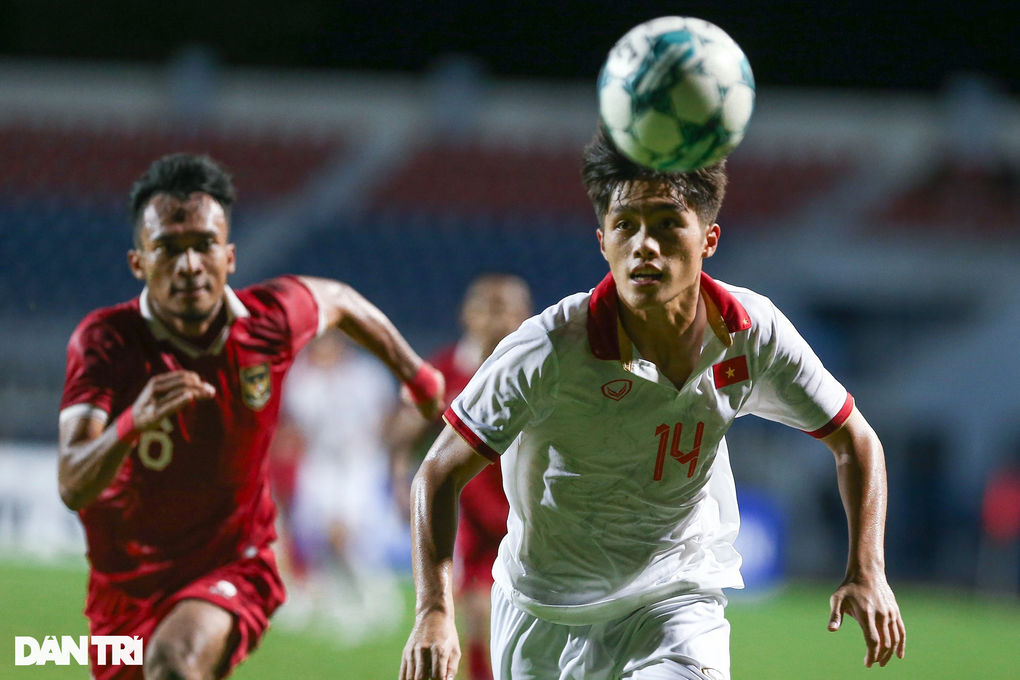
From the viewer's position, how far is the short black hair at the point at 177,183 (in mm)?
4156

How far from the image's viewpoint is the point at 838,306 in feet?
55.3

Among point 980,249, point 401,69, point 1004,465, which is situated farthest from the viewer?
point 401,69

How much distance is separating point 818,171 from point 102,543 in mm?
17026

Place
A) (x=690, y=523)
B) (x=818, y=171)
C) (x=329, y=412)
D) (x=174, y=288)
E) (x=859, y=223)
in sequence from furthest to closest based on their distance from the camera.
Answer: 1. (x=818, y=171)
2. (x=859, y=223)
3. (x=329, y=412)
4. (x=174, y=288)
5. (x=690, y=523)

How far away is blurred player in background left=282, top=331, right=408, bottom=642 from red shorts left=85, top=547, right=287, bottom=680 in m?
4.88

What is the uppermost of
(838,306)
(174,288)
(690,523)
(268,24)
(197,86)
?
(268,24)

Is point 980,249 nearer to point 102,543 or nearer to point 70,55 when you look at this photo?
point 102,543

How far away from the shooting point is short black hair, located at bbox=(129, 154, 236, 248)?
13.6 feet

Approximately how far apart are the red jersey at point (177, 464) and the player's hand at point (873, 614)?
2.10 meters

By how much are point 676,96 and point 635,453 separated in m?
0.97

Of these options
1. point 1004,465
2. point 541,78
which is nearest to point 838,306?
point 1004,465

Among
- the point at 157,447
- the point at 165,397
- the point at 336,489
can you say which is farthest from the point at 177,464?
the point at 336,489

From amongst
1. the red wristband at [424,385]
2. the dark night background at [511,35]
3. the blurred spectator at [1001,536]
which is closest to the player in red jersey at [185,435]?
the red wristband at [424,385]

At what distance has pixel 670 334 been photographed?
327 cm
